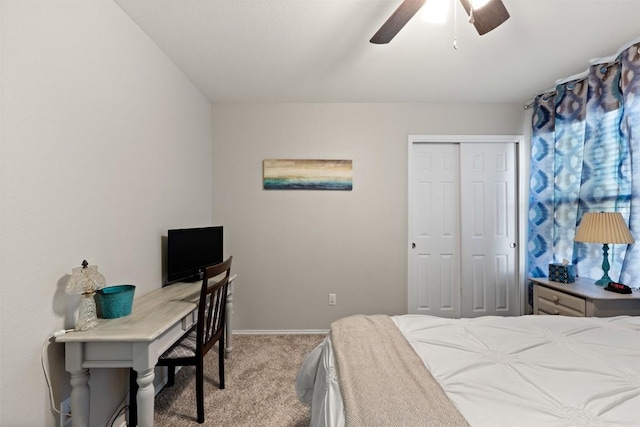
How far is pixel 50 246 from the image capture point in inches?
47.9

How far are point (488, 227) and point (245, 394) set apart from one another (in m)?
2.98

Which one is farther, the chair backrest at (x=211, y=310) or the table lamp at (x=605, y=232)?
the table lamp at (x=605, y=232)

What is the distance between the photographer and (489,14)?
1.42 m

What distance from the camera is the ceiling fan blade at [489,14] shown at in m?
1.36

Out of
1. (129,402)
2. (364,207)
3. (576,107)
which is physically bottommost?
(129,402)

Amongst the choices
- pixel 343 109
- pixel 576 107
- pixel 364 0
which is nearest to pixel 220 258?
pixel 343 109

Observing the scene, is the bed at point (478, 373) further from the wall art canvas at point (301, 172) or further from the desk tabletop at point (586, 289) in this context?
the wall art canvas at point (301, 172)

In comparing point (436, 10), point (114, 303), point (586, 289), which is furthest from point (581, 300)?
point (114, 303)

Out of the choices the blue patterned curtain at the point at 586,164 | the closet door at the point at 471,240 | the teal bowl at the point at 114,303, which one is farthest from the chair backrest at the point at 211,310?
the blue patterned curtain at the point at 586,164

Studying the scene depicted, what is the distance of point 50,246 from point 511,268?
3.97m

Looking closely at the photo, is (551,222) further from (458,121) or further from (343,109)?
(343,109)

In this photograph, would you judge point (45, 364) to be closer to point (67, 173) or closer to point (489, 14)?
point (67, 173)

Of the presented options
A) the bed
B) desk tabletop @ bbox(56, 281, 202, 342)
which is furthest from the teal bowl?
the bed

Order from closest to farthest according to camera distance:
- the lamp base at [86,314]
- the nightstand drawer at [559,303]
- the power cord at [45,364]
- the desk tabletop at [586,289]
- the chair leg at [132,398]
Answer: the power cord at [45,364] < the lamp base at [86,314] < the chair leg at [132,398] < the desk tabletop at [586,289] < the nightstand drawer at [559,303]
